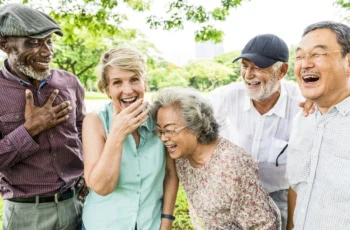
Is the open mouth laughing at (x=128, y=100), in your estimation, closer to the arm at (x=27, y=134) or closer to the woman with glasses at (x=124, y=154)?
the woman with glasses at (x=124, y=154)

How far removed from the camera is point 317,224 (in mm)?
1933

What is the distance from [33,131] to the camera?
7.48 ft

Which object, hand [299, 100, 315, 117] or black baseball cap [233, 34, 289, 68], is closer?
hand [299, 100, 315, 117]

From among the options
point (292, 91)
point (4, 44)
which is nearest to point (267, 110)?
point (292, 91)

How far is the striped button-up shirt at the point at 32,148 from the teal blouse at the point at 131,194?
0.42 meters

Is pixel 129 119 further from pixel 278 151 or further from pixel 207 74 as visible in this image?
pixel 207 74

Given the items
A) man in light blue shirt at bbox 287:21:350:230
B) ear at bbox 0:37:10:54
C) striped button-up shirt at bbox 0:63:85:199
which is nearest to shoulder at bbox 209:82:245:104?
man in light blue shirt at bbox 287:21:350:230

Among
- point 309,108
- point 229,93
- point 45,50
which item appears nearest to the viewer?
point 309,108

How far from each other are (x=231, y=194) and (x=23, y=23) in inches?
71.7

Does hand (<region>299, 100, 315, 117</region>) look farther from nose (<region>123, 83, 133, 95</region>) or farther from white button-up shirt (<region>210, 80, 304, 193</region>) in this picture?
nose (<region>123, 83, 133, 95</region>)

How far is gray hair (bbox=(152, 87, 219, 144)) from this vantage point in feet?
7.50

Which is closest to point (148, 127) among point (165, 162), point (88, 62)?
point (165, 162)

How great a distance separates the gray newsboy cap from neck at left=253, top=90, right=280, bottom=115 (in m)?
1.76

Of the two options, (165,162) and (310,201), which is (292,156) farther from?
(165,162)
